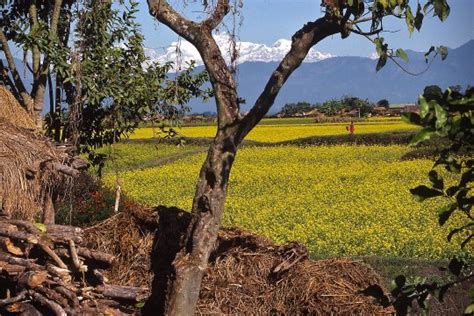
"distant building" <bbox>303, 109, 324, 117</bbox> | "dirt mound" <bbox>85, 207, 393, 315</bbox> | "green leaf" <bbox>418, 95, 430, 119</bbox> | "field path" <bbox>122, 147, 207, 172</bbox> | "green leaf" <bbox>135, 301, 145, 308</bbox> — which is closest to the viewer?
"green leaf" <bbox>418, 95, 430, 119</bbox>

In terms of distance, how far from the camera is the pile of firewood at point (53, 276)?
6105 mm

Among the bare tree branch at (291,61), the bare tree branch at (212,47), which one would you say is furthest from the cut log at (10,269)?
the bare tree branch at (291,61)

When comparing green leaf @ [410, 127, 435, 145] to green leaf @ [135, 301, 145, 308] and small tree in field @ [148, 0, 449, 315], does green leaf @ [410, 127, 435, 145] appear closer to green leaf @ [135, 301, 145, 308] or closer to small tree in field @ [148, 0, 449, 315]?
small tree in field @ [148, 0, 449, 315]

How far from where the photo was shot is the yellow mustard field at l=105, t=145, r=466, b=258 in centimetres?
1288

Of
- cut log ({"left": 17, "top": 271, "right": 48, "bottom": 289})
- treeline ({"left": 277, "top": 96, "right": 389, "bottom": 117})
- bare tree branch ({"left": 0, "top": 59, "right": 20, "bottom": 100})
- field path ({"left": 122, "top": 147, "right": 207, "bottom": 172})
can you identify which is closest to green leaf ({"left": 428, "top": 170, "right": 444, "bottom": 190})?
cut log ({"left": 17, "top": 271, "right": 48, "bottom": 289})

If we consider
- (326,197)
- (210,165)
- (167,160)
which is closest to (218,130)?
(210,165)

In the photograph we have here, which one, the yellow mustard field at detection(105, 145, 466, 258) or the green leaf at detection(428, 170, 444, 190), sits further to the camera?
the yellow mustard field at detection(105, 145, 466, 258)

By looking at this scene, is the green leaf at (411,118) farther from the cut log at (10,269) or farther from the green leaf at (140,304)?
the green leaf at (140,304)

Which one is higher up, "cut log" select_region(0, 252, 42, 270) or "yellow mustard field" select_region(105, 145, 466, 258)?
"cut log" select_region(0, 252, 42, 270)

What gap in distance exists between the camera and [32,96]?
9.33 metres

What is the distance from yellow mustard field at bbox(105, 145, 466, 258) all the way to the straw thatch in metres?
5.51

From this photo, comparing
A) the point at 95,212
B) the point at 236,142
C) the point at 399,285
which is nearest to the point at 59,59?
the point at 236,142

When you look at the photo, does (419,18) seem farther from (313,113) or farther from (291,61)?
(313,113)

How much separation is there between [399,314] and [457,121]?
77 cm
